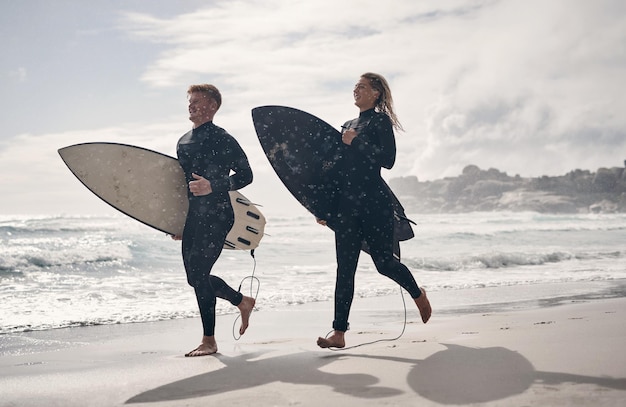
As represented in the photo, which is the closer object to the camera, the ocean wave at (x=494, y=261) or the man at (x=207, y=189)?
the man at (x=207, y=189)

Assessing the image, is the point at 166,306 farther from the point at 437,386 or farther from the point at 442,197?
the point at 442,197

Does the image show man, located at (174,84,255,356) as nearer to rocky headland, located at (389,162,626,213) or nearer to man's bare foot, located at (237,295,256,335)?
man's bare foot, located at (237,295,256,335)

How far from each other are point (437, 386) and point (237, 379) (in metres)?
0.98

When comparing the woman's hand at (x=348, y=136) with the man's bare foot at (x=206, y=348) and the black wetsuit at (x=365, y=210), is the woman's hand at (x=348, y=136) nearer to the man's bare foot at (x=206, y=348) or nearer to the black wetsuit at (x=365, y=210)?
the black wetsuit at (x=365, y=210)

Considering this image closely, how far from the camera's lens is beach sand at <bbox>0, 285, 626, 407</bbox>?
2648 mm

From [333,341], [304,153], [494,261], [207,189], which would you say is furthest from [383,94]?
[494,261]

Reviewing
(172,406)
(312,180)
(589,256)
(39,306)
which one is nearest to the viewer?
(172,406)

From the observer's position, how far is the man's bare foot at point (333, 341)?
12.8 ft

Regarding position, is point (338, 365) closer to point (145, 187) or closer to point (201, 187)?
Result: point (201, 187)

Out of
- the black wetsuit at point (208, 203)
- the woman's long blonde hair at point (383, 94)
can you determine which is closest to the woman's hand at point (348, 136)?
the woman's long blonde hair at point (383, 94)

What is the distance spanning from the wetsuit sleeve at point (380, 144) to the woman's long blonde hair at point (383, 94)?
0.31 feet

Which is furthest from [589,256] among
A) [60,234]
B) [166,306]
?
[60,234]

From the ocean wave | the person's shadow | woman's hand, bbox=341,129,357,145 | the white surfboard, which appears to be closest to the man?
the white surfboard

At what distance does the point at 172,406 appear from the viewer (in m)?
2.65
